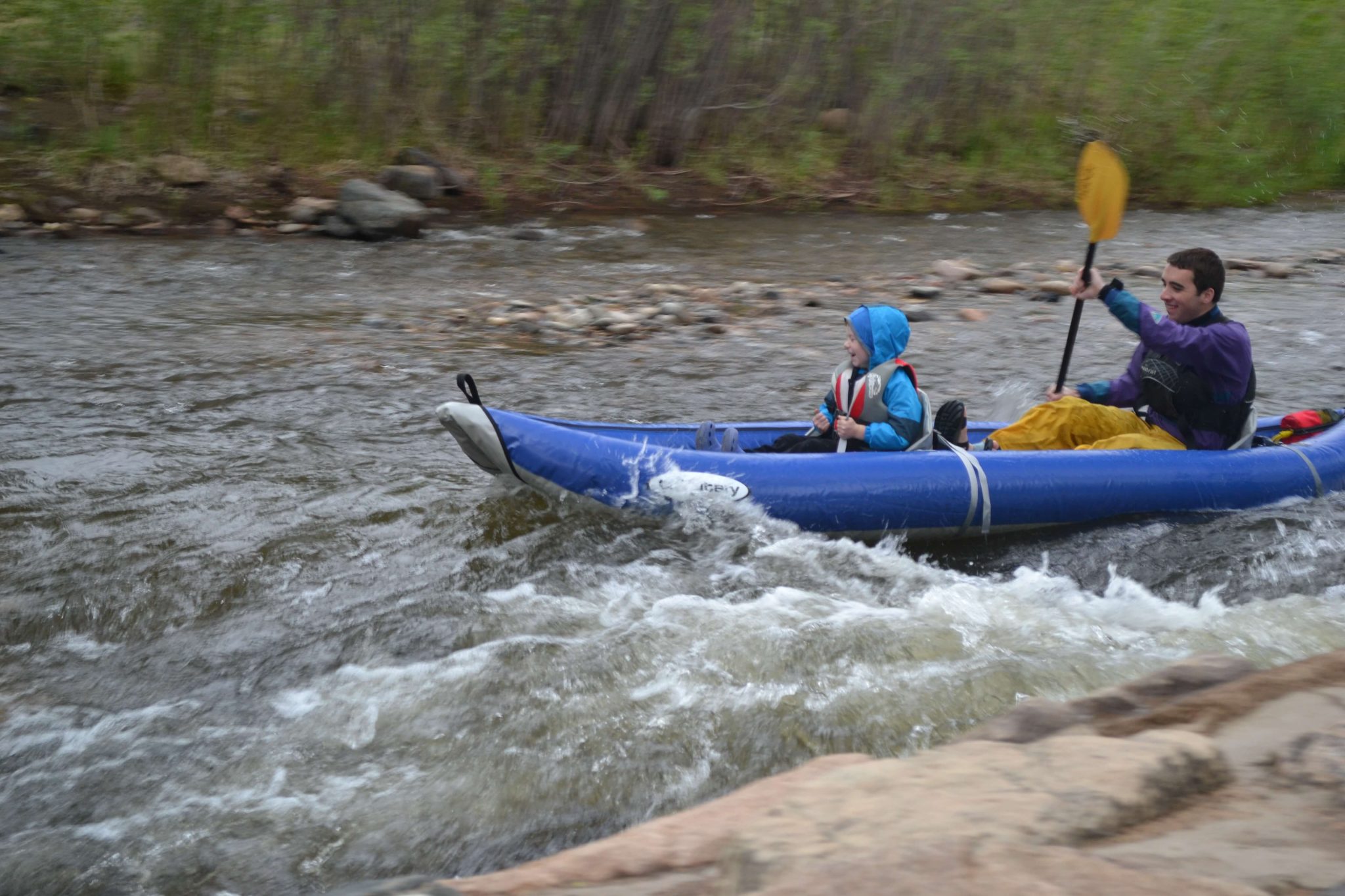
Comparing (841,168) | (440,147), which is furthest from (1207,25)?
(440,147)

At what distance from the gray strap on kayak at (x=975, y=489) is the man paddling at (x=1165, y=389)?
1.20 ft

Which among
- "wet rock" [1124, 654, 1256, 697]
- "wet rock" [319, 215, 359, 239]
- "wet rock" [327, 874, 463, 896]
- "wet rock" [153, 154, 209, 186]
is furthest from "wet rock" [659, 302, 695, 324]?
"wet rock" [327, 874, 463, 896]

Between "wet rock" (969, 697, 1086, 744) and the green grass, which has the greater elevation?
the green grass

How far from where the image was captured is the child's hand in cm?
417

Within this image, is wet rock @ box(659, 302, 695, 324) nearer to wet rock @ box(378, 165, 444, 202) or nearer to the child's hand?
the child's hand

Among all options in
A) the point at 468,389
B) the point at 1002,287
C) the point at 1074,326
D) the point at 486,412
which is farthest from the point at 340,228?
the point at 1074,326

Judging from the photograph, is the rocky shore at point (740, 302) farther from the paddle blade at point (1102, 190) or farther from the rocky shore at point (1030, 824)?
the rocky shore at point (1030, 824)

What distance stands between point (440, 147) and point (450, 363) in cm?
493

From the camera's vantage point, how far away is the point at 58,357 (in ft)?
20.1

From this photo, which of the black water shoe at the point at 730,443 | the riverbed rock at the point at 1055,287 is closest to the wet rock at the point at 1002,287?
the riverbed rock at the point at 1055,287

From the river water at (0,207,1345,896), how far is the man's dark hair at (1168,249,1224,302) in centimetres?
86

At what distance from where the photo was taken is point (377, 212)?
30.7ft

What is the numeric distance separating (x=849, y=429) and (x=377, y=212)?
6.22 metres

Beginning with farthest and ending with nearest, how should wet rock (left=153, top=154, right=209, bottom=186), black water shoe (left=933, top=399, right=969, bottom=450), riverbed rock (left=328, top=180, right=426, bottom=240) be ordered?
wet rock (left=153, top=154, right=209, bottom=186), riverbed rock (left=328, top=180, right=426, bottom=240), black water shoe (left=933, top=399, right=969, bottom=450)
